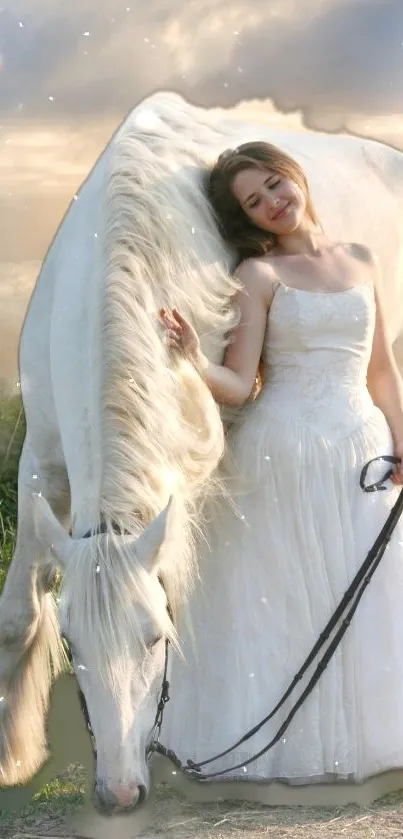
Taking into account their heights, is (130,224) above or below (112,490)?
above

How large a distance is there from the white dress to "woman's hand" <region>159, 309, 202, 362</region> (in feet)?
0.94

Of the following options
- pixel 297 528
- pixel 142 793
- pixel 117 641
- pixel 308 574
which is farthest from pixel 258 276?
pixel 142 793

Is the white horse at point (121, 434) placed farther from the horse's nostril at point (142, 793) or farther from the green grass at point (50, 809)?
the green grass at point (50, 809)

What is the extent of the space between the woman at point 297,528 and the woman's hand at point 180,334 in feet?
0.60

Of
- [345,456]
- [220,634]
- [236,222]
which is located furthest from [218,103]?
[220,634]

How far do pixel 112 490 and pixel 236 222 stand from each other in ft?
2.61

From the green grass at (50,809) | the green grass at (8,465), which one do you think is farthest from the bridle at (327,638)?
the green grass at (8,465)

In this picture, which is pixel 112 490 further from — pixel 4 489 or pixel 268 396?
pixel 4 489

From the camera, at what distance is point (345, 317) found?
214 cm

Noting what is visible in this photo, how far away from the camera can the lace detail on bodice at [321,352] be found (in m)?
2.13

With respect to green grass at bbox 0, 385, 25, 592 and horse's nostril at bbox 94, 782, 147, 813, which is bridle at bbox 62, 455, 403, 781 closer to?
horse's nostril at bbox 94, 782, 147, 813

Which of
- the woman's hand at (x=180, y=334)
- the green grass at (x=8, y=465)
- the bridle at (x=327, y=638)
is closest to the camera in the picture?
the woman's hand at (x=180, y=334)

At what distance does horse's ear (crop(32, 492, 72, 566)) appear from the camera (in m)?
1.69

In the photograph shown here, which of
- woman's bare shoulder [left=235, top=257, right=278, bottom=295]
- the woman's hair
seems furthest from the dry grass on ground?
the woman's hair
